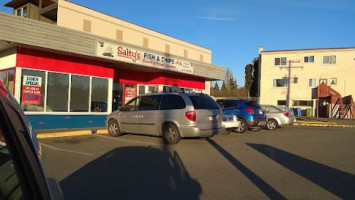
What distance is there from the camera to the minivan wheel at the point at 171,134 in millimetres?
10047

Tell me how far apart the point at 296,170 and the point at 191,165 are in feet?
8.15

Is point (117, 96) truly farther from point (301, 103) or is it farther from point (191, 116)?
point (301, 103)

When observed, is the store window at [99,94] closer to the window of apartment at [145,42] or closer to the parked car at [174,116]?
the parked car at [174,116]

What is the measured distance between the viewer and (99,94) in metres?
14.8

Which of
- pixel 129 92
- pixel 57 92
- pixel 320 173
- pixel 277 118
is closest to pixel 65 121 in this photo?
pixel 57 92

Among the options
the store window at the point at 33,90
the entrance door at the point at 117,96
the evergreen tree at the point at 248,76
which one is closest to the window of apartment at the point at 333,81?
the evergreen tree at the point at 248,76

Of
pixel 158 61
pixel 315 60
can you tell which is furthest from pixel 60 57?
pixel 315 60

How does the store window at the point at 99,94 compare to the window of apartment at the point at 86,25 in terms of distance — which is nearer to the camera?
the store window at the point at 99,94

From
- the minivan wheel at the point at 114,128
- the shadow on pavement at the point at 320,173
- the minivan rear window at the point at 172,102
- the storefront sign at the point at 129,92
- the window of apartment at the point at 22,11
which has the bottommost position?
the shadow on pavement at the point at 320,173

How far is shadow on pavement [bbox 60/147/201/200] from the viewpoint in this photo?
499cm

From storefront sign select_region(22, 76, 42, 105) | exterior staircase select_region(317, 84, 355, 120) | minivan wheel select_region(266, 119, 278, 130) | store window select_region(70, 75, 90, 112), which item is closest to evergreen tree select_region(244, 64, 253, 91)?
exterior staircase select_region(317, 84, 355, 120)

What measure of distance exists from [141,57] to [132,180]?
1043 cm

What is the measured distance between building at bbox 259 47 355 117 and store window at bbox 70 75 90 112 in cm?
3265

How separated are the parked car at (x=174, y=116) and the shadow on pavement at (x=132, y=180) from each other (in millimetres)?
1864
